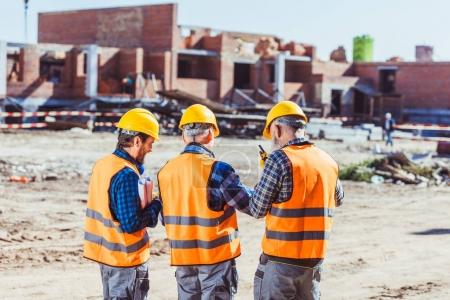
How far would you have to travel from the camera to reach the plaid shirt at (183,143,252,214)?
4680 millimetres

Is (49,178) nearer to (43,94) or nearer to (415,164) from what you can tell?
(415,164)

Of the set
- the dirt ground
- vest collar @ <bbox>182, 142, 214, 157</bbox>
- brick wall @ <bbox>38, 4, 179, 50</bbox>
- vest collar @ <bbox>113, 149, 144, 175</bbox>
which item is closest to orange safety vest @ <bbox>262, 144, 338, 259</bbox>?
vest collar @ <bbox>182, 142, 214, 157</bbox>

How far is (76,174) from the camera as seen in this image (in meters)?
17.9

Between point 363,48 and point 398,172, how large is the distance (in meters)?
38.8

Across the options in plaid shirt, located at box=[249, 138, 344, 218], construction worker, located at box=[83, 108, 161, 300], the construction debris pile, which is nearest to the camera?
plaid shirt, located at box=[249, 138, 344, 218]

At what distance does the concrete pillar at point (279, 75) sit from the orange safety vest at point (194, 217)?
40.5m

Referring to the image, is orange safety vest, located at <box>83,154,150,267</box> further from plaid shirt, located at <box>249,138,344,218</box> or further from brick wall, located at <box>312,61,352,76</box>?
brick wall, located at <box>312,61,352,76</box>

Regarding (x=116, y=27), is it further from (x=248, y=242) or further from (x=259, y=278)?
(x=259, y=278)

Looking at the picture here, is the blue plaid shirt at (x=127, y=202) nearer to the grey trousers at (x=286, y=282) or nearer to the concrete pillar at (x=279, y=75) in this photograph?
the grey trousers at (x=286, y=282)

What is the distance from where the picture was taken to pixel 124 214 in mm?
4621

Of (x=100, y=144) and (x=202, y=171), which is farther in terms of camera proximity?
(x=100, y=144)

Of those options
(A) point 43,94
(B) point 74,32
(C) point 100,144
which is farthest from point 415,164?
(B) point 74,32

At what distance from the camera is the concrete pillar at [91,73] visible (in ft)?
124

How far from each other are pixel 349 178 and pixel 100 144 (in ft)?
33.9
